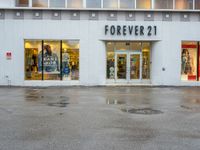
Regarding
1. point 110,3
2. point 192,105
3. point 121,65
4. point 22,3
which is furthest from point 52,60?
point 192,105

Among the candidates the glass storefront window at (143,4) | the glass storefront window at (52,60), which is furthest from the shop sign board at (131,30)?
the glass storefront window at (52,60)

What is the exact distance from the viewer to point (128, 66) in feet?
99.7

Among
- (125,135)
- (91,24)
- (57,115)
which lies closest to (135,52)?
(91,24)

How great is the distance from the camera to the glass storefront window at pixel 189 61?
97.3 feet

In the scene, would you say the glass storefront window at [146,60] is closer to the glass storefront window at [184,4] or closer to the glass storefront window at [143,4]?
the glass storefront window at [143,4]

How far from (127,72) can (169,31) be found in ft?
14.7

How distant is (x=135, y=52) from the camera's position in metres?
30.4

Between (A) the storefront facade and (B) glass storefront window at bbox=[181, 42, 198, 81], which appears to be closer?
(A) the storefront facade

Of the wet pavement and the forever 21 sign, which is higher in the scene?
the forever 21 sign

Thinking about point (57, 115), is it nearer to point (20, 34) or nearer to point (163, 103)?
point (163, 103)

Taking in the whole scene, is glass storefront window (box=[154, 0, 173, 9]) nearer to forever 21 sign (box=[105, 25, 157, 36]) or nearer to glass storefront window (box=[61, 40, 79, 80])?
forever 21 sign (box=[105, 25, 157, 36])

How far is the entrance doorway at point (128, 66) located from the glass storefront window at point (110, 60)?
0.79 ft

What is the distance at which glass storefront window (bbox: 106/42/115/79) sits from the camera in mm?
30219

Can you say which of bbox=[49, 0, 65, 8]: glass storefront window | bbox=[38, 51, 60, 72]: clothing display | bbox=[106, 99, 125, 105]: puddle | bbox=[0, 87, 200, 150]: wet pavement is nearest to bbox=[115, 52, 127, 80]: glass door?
bbox=[38, 51, 60, 72]: clothing display
